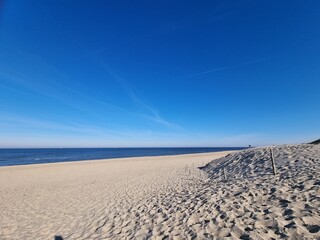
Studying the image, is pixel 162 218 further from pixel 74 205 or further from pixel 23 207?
pixel 23 207

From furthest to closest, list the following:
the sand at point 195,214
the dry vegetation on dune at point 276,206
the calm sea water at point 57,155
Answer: the calm sea water at point 57,155, the sand at point 195,214, the dry vegetation on dune at point 276,206

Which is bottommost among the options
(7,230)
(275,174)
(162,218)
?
(7,230)

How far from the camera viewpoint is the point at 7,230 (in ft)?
25.6

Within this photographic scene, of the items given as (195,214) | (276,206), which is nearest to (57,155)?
(195,214)

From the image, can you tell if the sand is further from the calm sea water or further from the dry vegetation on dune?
the calm sea water

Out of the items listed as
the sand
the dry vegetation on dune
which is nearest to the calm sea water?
the sand

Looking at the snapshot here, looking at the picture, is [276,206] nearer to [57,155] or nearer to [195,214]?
[195,214]

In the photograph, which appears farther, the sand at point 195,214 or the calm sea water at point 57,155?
the calm sea water at point 57,155

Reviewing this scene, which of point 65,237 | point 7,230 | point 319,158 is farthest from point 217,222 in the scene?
point 319,158

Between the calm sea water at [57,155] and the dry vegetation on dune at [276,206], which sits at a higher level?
the calm sea water at [57,155]

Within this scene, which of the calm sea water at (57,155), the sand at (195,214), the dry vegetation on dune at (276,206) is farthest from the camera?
the calm sea water at (57,155)

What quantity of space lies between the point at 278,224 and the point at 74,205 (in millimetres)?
9411

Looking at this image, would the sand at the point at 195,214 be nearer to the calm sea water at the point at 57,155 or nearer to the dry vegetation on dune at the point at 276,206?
the dry vegetation on dune at the point at 276,206

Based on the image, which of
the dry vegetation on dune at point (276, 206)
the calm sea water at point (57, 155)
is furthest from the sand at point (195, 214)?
the calm sea water at point (57, 155)
